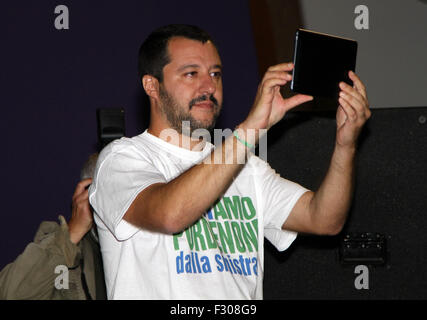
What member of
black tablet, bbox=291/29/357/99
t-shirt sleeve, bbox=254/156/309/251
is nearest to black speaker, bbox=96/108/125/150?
t-shirt sleeve, bbox=254/156/309/251

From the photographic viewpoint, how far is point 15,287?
1.82 meters

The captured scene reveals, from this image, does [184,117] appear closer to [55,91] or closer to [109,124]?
[109,124]

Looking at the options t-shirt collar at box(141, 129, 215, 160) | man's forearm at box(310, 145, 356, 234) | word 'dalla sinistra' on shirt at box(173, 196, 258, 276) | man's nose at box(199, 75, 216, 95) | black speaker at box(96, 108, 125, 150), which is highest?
man's nose at box(199, 75, 216, 95)

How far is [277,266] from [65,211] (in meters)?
1.06

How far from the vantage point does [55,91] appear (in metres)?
2.65

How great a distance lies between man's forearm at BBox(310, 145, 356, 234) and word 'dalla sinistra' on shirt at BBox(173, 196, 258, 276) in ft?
0.60

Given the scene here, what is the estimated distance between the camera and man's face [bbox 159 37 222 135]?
167 centimetres

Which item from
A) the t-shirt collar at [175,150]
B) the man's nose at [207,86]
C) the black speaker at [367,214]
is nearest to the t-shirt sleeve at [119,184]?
the t-shirt collar at [175,150]

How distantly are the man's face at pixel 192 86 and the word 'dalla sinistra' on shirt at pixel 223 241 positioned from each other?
0.81 ft

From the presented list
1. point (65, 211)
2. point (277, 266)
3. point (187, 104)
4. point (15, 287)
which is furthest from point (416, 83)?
point (15, 287)

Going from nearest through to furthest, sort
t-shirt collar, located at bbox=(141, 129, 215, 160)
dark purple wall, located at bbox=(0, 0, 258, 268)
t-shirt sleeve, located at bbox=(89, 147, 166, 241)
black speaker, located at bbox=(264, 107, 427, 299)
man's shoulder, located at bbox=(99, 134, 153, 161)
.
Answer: t-shirt sleeve, located at bbox=(89, 147, 166, 241), man's shoulder, located at bbox=(99, 134, 153, 161), t-shirt collar, located at bbox=(141, 129, 215, 160), black speaker, located at bbox=(264, 107, 427, 299), dark purple wall, located at bbox=(0, 0, 258, 268)

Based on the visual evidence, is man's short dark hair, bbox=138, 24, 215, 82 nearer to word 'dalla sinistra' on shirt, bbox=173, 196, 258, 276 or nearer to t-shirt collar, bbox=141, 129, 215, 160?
t-shirt collar, bbox=141, 129, 215, 160

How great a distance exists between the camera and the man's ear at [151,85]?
179cm

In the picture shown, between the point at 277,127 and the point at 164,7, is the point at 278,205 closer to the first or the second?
the point at 277,127
